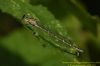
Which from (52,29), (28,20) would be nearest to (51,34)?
(52,29)

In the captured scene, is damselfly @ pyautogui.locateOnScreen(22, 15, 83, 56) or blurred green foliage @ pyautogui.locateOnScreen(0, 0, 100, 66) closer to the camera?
damselfly @ pyautogui.locateOnScreen(22, 15, 83, 56)

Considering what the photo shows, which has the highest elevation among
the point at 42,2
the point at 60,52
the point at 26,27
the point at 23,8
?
the point at 42,2

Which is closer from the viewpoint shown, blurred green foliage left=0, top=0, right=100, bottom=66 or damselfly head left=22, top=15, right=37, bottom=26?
damselfly head left=22, top=15, right=37, bottom=26

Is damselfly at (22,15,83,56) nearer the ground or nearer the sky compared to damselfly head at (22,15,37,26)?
nearer the ground

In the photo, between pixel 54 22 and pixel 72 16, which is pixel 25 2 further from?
pixel 72 16

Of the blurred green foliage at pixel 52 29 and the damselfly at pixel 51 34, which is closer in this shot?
the damselfly at pixel 51 34

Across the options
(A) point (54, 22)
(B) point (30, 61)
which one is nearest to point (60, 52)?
(A) point (54, 22)

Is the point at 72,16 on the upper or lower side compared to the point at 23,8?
upper

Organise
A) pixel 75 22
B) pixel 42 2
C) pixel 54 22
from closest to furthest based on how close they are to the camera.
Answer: pixel 54 22
pixel 42 2
pixel 75 22

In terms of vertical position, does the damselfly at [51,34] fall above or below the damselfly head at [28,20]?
below
